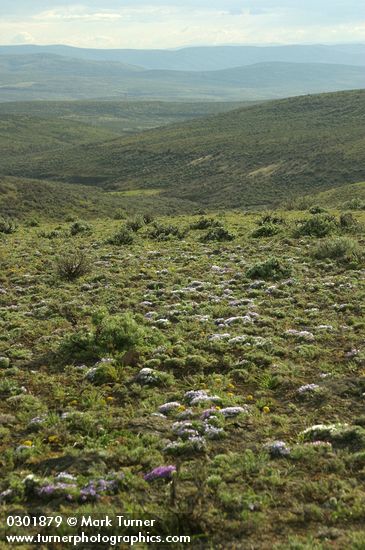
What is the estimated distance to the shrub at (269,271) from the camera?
1892cm

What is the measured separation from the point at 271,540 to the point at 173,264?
51.6 feet

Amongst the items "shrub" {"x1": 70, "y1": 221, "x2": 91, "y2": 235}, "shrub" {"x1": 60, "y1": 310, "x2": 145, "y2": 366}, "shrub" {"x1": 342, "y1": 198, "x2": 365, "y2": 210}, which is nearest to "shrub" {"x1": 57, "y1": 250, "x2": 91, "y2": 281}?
"shrub" {"x1": 60, "y1": 310, "x2": 145, "y2": 366}

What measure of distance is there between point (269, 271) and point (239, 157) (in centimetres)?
10636

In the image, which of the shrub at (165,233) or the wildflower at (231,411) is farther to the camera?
the shrub at (165,233)

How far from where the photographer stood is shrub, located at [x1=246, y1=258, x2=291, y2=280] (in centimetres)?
1892

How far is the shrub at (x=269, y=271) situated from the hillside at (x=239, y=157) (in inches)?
2335

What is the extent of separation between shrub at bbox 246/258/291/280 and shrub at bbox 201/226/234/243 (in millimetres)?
8056

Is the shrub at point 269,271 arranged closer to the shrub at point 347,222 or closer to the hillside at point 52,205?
the shrub at point 347,222

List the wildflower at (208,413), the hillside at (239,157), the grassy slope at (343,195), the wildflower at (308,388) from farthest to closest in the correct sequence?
the hillside at (239,157) → the grassy slope at (343,195) → the wildflower at (308,388) → the wildflower at (208,413)

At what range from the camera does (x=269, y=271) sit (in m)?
19.0

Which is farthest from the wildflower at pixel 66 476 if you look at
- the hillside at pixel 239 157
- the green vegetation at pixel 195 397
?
the hillside at pixel 239 157

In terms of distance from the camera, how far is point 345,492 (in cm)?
719

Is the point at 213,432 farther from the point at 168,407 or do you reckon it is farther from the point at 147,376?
the point at 147,376

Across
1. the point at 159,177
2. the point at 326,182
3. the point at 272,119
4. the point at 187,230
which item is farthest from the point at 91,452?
the point at 272,119
